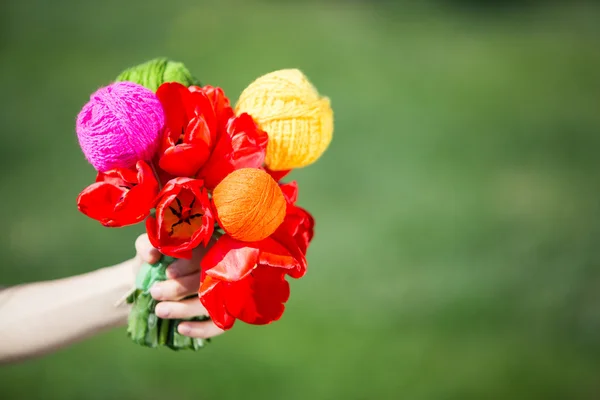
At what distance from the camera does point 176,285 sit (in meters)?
0.70

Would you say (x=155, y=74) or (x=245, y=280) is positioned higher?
(x=155, y=74)

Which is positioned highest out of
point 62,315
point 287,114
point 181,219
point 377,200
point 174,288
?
point 287,114

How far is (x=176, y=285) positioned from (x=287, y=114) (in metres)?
0.23

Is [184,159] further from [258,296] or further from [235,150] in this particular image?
Result: [258,296]

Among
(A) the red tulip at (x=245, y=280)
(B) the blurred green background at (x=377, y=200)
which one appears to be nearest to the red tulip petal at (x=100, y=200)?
(A) the red tulip at (x=245, y=280)

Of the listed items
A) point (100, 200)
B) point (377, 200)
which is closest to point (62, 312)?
point (100, 200)

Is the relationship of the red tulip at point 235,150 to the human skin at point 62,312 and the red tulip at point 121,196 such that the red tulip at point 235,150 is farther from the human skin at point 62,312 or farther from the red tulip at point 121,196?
the human skin at point 62,312

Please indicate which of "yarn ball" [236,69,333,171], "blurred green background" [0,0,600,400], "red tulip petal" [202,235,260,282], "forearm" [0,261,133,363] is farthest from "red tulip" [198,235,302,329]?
"blurred green background" [0,0,600,400]

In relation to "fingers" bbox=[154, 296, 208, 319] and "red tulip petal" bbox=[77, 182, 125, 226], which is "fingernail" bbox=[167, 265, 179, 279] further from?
"red tulip petal" bbox=[77, 182, 125, 226]

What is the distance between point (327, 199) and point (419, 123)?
733 mm

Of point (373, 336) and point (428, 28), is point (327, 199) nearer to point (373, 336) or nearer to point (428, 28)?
point (373, 336)

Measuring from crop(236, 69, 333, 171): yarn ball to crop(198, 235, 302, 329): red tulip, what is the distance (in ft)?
0.33

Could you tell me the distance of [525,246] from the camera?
2.18m

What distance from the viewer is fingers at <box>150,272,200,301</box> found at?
2.31 ft
